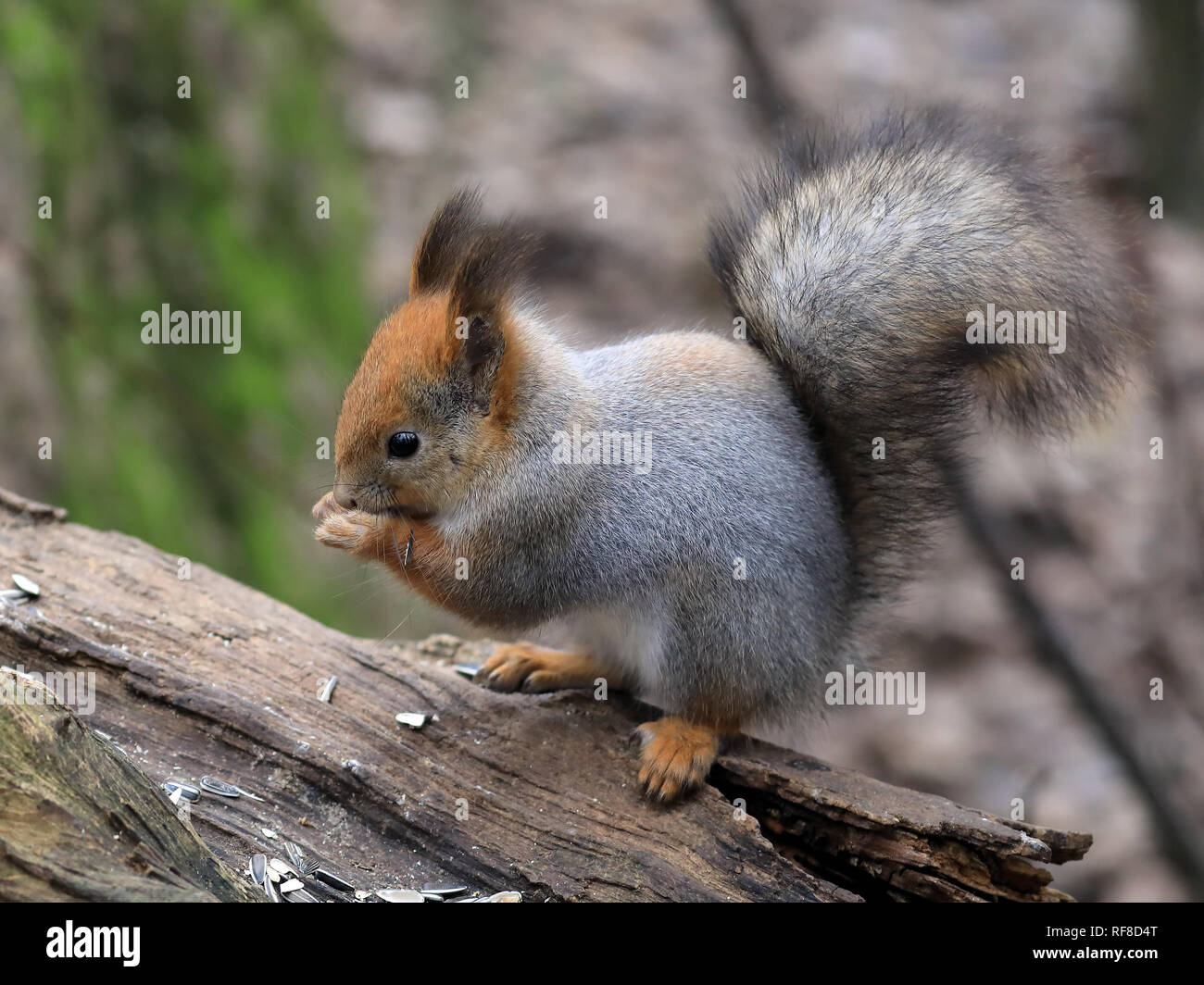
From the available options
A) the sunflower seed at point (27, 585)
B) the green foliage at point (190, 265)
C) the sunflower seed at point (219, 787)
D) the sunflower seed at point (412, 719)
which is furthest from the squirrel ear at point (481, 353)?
the green foliage at point (190, 265)

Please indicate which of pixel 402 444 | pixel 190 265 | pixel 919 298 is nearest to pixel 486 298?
pixel 402 444

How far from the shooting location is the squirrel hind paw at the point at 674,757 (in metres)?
2.88

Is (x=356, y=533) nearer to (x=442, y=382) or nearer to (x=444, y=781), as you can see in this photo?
(x=442, y=382)

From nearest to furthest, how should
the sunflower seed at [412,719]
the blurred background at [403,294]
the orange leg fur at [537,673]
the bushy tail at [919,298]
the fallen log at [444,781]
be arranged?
1. the fallen log at [444,781]
2. the bushy tail at [919,298]
3. the sunflower seed at [412,719]
4. the orange leg fur at [537,673]
5. the blurred background at [403,294]

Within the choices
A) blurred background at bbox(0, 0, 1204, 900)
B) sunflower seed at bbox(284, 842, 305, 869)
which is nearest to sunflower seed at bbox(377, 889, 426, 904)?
sunflower seed at bbox(284, 842, 305, 869)

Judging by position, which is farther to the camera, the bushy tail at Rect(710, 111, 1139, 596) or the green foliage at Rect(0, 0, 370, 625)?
the green foliage at Rect(0, 0, 370, 625)

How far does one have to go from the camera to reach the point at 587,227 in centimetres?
643

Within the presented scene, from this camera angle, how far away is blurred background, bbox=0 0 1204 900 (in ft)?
14.6

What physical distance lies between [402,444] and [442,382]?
0.18m

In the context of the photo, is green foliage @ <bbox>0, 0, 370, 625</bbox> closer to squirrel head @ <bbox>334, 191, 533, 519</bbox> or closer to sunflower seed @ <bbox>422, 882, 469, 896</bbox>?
squirrel head @ <bbox>334, 191, 533, 519</bbox>

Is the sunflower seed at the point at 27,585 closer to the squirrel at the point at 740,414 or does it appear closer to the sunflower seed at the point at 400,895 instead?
the squirrel at the point at 740,414

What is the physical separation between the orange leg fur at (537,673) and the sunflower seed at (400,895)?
0.80 metres

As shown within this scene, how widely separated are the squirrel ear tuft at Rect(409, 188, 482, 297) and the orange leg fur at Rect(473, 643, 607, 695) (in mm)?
1076

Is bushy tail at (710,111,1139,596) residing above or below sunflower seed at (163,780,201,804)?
above
